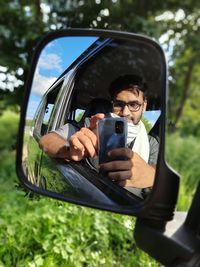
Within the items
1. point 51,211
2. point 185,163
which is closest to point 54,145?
point 51,211

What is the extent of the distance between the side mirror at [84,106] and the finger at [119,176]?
2 cm

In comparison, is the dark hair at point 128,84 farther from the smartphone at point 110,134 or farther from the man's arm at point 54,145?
the man's arm at point 54,145

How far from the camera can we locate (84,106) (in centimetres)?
151

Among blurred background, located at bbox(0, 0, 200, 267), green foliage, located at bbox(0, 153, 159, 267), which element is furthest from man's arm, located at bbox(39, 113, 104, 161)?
green foliage, located at bbox(0, 153, 159, 267)

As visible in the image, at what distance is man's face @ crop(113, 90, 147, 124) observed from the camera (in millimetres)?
1406

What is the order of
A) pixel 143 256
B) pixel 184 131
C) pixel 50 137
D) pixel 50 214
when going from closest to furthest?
pixel 50 137 < pixel 143 256 < pixel 50 214 < pixel 184 131

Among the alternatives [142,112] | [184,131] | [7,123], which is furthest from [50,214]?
[184,131]

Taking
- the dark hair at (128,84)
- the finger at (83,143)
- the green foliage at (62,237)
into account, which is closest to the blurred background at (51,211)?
the green foliage at (62,237)

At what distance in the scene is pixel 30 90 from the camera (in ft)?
5.22

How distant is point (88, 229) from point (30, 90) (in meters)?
2.00

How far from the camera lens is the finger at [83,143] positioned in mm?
1449

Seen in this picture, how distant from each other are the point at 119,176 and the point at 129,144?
0.11 meters

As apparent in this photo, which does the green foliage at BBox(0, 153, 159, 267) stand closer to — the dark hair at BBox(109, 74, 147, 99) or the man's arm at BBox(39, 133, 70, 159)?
the man's arm at BBox(39, 133, 70, 159)

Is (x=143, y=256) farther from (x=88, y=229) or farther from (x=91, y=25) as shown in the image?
(x=91, y=25)
